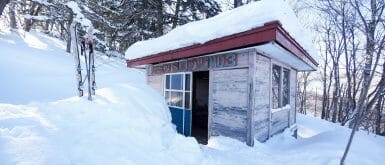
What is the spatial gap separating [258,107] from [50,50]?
1506 cm

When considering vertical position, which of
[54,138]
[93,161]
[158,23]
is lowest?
[93,161]

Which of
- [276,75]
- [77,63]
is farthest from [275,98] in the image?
[77,63]

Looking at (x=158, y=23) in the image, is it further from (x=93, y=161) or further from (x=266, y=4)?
(x=93, y=161)

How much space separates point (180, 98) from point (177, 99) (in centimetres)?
15

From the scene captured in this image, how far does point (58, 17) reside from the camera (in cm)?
1545

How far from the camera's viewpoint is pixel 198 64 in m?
6.34

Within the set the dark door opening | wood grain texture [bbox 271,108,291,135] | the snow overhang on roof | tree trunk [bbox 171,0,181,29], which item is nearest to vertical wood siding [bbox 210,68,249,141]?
the snow overhang on roof

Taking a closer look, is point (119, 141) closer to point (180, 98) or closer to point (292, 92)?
point (180, 98)

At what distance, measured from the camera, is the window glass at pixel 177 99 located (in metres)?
7.23

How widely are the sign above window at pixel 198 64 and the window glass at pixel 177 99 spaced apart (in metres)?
0.61

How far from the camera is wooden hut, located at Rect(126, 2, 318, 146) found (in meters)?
4.80

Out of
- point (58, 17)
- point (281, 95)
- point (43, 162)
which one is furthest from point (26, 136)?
point (58, 17)

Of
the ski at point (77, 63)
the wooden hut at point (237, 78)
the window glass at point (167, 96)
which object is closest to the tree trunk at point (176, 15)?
the wooden hut at point (237, 78)

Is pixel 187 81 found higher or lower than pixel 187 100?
higher
